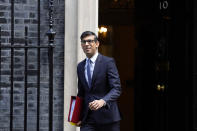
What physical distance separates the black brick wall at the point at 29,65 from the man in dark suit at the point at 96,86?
1.45 m

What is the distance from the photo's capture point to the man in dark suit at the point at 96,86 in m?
5.67

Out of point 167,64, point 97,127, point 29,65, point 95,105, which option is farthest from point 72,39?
point 167,64

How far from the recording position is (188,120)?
834 centimetres

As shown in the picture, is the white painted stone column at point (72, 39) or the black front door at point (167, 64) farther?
the black front door at point (167, 64)

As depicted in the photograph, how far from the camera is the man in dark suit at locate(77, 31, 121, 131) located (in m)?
5.67

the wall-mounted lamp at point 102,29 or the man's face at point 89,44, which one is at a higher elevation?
the wall-mounted lamp at point 102,29

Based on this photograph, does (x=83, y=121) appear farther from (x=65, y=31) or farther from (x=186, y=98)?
(x=186, y=98)

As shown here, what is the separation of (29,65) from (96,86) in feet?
5.59

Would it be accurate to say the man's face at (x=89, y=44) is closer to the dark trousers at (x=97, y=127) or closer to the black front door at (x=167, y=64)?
the dark trousers at (x=97, y=127)

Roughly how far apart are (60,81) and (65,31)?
0.66m

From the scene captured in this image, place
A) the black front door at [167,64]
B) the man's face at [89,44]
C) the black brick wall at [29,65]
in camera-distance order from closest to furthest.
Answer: the man's face at [89,44] < the black brick wall at [29,65] < the black front door at [167,64]

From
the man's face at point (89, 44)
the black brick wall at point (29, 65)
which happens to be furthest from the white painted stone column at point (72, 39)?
the man's face at point (89, 44)

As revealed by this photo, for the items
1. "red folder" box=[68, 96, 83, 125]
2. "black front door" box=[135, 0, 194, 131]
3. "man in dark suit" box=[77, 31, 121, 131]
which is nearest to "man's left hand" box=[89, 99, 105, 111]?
"man in dark suit" box=[77, 31, 121, 131]

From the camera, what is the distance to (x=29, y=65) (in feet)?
23.5
